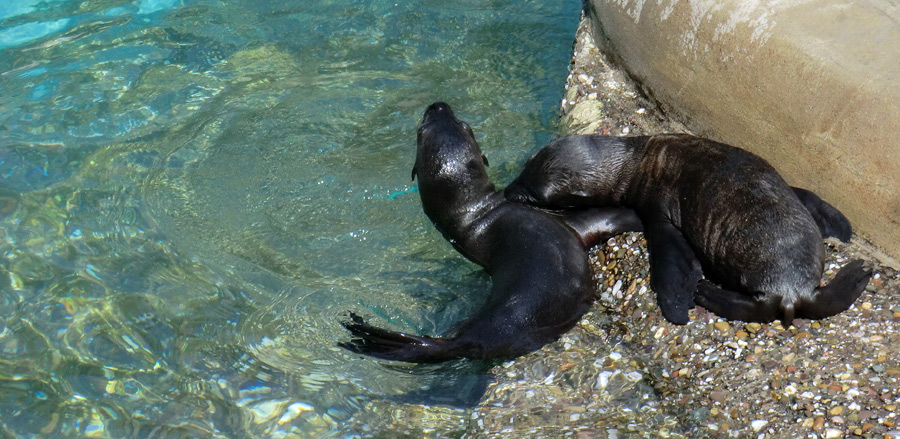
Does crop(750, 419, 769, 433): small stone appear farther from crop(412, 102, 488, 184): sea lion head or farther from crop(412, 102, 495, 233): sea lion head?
crop(412, 102, 488, 184): sea lion head

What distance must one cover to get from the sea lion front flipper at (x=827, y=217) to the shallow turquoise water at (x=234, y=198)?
2.25 meters

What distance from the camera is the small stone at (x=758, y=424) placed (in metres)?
4.08

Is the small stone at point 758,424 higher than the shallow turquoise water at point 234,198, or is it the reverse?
the small stone at point 758,424

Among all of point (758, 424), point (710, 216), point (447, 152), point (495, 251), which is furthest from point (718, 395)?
point (447, 152)

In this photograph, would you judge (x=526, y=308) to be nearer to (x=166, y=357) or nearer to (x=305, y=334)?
(x=305, y=334)

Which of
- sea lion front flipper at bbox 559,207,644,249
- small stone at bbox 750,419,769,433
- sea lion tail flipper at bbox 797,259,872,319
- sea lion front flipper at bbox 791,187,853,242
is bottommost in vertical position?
small stone at bbox 750,419,769,433

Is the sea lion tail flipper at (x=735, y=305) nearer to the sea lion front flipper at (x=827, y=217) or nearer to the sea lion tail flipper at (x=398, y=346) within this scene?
the sea lion front flipper at (x=827, y=217)

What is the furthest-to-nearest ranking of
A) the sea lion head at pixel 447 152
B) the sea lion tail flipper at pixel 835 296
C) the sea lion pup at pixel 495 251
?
the sea lion head at pixel 447 152, the sea lion pup at pixel 495 251, the sea lion tail flipper at pixel 835 296

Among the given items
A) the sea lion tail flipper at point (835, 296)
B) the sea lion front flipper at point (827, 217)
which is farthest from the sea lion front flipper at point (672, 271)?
the sea lion front flipper at point (827, 217)

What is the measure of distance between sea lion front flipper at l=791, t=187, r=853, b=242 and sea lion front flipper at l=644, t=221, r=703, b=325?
0.79 meters

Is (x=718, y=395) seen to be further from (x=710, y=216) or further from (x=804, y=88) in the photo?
(x=804, y=88)

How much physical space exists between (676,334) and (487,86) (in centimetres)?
396

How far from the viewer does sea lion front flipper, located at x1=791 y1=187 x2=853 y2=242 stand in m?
5.02

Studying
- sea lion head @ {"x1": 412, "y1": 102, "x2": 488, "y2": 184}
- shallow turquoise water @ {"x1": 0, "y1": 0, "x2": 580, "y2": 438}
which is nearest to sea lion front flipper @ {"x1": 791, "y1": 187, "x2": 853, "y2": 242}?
shallow turquoise water @ {"x1": 0, "y1": 0, "x2": 580, "y2": 438}
